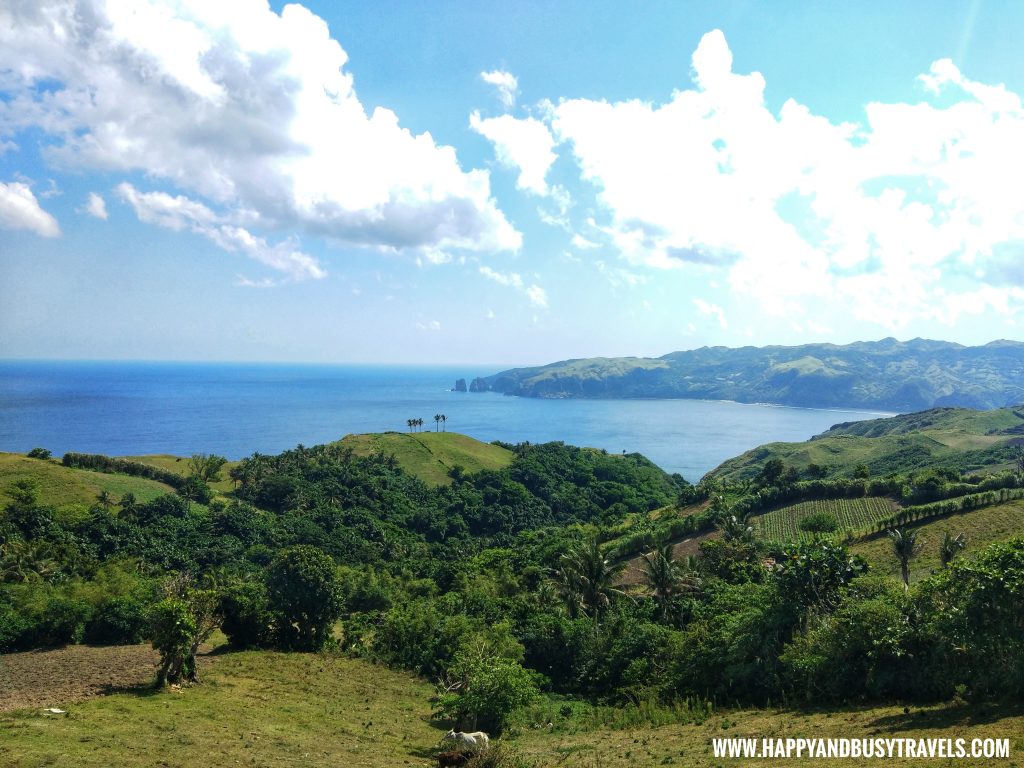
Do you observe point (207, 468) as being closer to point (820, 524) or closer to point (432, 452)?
point (432, 452)

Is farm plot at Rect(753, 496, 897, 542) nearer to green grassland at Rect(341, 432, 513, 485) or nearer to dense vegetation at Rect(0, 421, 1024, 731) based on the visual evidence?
dense vegetation at Rect(0, 421, 1024, 731)

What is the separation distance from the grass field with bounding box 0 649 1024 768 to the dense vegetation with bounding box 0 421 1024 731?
231 cm

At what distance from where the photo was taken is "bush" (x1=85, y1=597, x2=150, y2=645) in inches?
1604

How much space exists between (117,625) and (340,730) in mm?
21954

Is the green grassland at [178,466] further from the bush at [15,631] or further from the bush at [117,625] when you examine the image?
the bush at [15,631]

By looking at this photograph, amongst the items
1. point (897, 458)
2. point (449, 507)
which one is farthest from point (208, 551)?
point (897, 458)

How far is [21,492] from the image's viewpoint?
83438 millimetres

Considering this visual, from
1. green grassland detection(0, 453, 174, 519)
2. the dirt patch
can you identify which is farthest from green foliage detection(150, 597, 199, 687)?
green grassland detection(0, 453, 174, 519)

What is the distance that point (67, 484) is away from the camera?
95.2 metres

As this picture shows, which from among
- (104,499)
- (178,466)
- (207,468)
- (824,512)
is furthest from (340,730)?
(178,466)

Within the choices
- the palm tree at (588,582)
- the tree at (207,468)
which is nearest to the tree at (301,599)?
the palm tree at (588,582)

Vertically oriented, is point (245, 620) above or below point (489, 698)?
below

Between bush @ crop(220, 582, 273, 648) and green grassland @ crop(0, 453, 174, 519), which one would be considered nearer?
bush @ crop(220, 582, 273, 648)

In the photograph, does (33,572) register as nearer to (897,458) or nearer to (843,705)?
(843,705)
